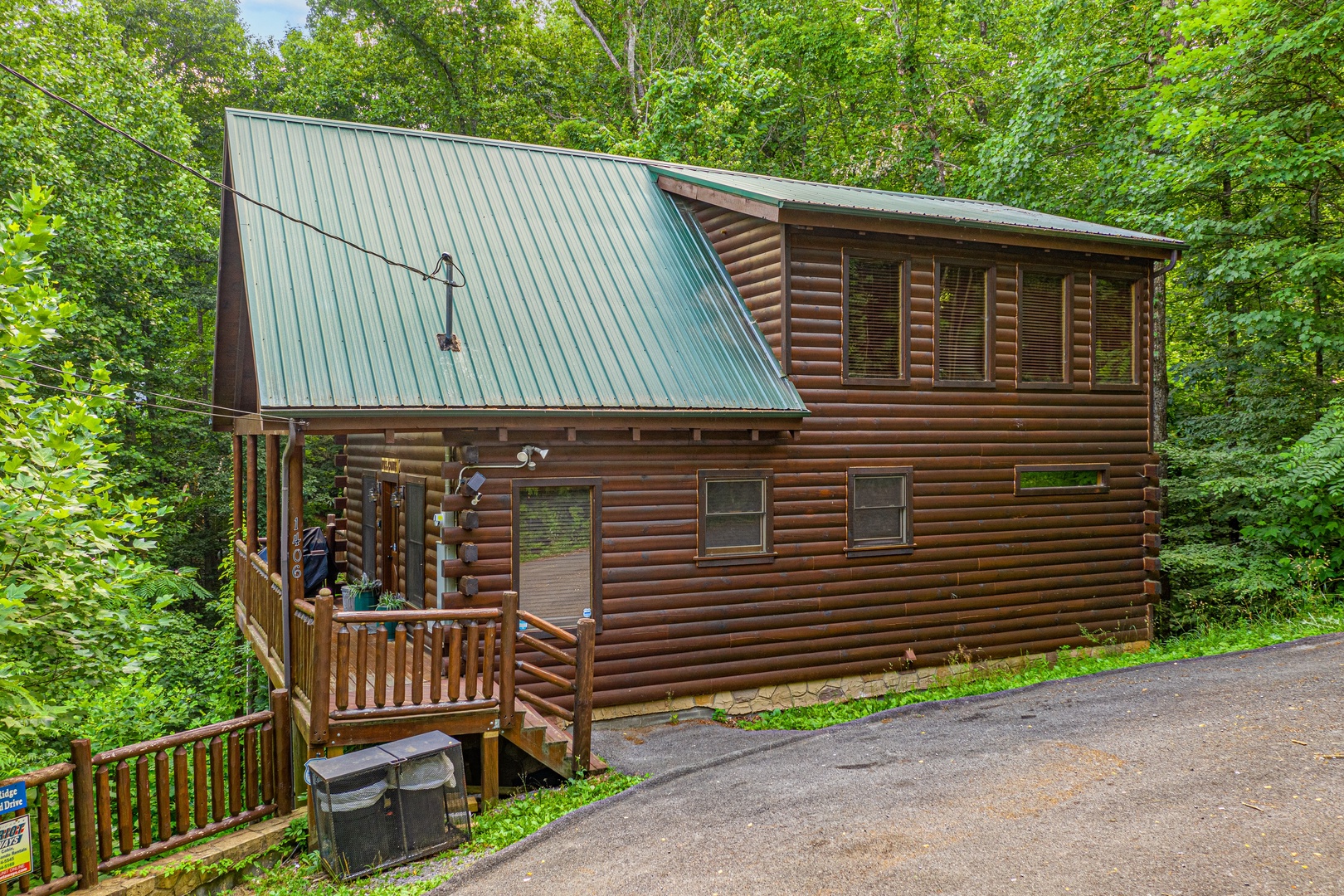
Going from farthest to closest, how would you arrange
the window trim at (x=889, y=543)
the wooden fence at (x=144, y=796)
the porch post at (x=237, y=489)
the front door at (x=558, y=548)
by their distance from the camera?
1. the porch post at (x=237, y=489)
2. the window trim at (x=889, y=543)
3. the front door at (x=558, y=548)
4. the wooden fence at (x=144, y=796)

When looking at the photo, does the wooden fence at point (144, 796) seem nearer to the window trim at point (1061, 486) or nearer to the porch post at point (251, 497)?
the porch post at point (251, 497)

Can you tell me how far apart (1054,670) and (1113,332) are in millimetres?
5159

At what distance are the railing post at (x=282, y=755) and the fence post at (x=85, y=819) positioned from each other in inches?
62.0

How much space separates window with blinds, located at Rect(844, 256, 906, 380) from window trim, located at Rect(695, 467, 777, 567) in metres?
1.83

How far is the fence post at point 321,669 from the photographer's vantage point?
7.14 meters

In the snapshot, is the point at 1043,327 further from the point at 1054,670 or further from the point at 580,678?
the point at 580,678

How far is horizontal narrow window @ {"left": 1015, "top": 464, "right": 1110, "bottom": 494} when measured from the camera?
1257 cm

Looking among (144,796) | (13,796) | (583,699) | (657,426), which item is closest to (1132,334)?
(657,426)

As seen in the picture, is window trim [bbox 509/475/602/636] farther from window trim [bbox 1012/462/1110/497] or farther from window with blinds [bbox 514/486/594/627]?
window trim [bbox 1012/462/1110/497]

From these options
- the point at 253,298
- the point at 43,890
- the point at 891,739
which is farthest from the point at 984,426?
the point at 43,890

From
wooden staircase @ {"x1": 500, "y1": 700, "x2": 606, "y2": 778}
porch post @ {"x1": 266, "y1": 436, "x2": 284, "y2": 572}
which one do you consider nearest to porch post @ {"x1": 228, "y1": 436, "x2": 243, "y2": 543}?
porch post @ {"x1": 266, "y1": 436, "x2": 284, "y2": 572}

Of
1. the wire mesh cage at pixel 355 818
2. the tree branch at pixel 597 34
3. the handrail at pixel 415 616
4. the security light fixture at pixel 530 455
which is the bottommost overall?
the wire mesh cage at pixel 355 818

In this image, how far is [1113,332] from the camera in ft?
43.6

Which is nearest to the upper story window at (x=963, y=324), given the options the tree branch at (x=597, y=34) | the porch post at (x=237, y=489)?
the porch post at (x=237, y=489)
